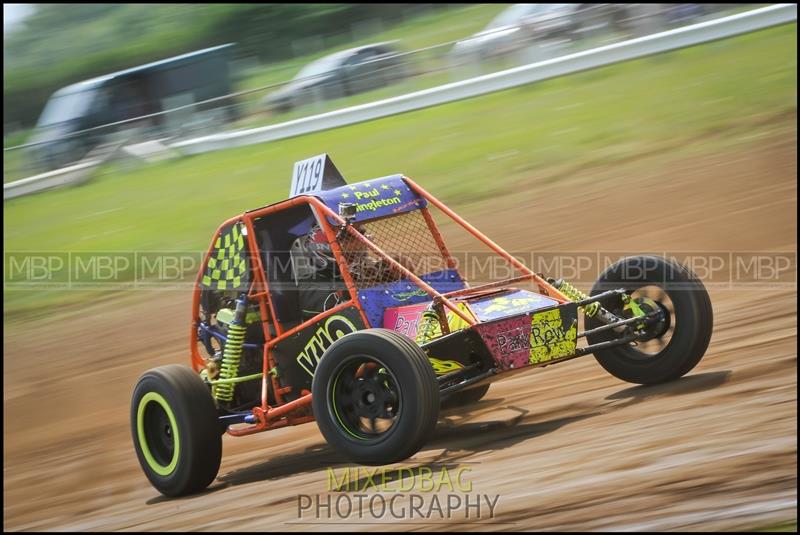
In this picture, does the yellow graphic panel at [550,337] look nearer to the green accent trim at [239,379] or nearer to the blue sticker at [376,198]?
the blue sticker at [376,198]

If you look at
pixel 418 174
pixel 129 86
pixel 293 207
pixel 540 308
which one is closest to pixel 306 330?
pixel 293 207

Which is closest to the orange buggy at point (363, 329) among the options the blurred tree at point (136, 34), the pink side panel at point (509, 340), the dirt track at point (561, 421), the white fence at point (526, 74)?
the pink side panel at point (509, 340)

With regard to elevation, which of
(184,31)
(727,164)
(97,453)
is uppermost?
(184,31)

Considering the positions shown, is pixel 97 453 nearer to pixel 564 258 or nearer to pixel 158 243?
pixel 564 258

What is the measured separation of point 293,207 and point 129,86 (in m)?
12.1

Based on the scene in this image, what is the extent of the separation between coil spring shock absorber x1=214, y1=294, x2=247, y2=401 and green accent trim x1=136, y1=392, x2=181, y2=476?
0.37 meters

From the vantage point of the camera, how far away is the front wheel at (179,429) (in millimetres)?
6000

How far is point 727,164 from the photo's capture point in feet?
36.2

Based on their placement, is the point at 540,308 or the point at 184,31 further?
the point at 184,31

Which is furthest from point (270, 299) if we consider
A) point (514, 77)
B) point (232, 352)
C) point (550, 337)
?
point (514, 77)

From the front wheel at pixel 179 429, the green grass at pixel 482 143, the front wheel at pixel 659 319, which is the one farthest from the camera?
the green grass at pixel 482 143

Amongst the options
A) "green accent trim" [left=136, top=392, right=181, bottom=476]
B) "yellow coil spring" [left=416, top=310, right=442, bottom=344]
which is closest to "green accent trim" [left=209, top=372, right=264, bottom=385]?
"green accent trim" [left=136, top=392, right=181, bottom=476]

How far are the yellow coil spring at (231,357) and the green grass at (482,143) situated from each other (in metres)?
6.21

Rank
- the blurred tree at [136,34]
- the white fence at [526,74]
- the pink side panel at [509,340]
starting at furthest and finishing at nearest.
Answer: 1. the blurred tree at [136,34]
2. the white fence at [526,74]
3. the pink side panel at [509,340]
